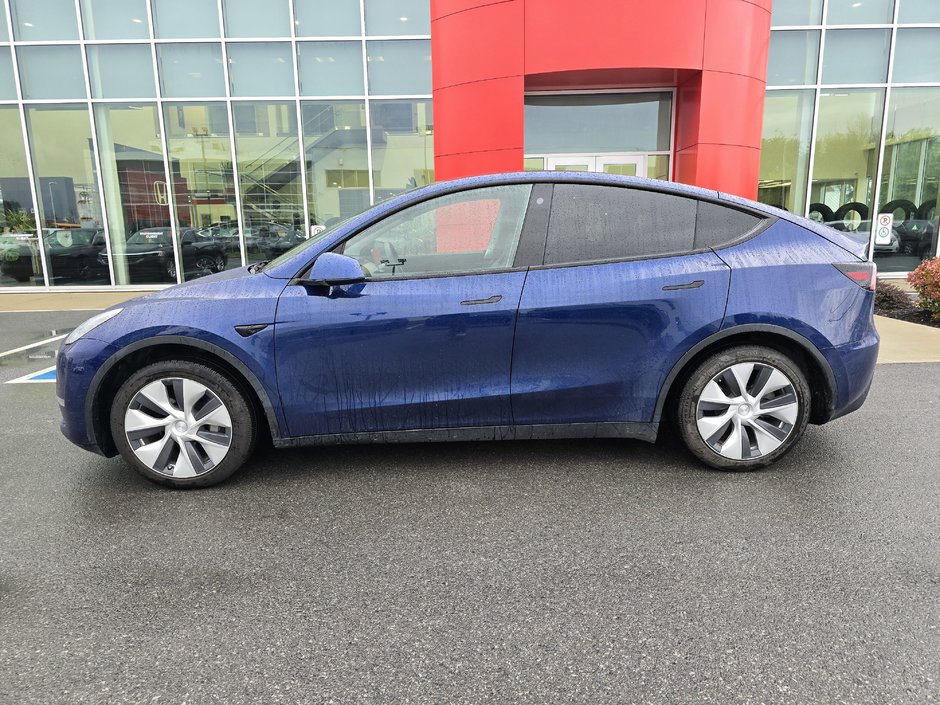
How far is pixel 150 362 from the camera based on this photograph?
11.1 feet

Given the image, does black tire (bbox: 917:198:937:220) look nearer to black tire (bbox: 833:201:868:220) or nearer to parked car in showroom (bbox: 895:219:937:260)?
parked car in showroom (bbox: 895:219:937:260)

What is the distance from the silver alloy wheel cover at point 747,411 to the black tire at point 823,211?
11.2 metres

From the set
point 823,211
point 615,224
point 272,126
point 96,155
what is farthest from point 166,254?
point 823,211

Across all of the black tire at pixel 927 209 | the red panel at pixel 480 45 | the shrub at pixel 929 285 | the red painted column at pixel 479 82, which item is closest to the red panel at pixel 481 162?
the red painted column at pixel 479 82

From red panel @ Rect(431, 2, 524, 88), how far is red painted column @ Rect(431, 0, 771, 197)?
0.01 metres

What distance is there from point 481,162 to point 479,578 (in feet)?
26.3

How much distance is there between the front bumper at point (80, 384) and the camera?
10.7 feet

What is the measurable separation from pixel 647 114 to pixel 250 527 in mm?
10335

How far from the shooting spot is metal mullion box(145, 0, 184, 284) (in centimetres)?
1273

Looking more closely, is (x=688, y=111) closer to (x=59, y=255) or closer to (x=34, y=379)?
(x=34, y=379)

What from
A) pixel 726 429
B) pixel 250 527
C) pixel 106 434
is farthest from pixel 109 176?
pixel 726 429

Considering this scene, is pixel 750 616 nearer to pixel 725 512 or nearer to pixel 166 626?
pixel 725 512

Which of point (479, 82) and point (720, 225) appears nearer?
point (720, 225)

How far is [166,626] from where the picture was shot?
7.55ft
